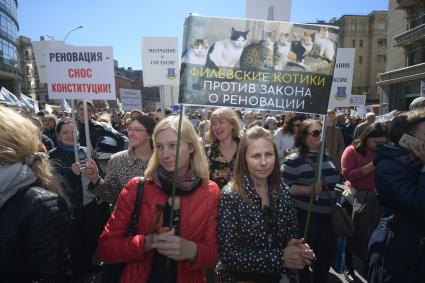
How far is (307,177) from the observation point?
3.44 meters

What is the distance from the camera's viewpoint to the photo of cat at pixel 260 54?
233 centimetres

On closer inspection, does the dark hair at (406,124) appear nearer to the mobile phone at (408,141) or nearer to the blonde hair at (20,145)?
the mobile phone at (408,141)

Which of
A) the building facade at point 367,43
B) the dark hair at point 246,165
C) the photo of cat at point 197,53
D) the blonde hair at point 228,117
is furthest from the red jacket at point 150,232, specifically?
the building facade at point 367,43

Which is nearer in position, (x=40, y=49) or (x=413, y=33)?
(x=40, y=49)

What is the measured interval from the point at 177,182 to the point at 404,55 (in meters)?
32.4

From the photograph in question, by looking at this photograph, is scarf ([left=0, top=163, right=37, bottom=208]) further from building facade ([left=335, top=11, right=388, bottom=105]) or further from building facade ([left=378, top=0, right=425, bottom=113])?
building facade ([left=335, top=11, right=388, bottom=105])

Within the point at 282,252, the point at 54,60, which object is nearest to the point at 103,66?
the point at 54,60

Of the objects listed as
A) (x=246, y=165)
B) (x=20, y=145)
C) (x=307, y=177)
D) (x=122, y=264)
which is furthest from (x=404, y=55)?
(x=20, y=145)

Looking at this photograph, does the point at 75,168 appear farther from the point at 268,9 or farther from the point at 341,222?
the point at 268,9

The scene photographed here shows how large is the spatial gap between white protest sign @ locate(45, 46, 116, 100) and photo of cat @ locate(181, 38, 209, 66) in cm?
219

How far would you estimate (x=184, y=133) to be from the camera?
234 centimetres

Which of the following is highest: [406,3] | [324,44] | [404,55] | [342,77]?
[406,3]

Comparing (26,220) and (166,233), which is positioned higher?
(26,220)

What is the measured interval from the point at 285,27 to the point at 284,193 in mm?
1124
